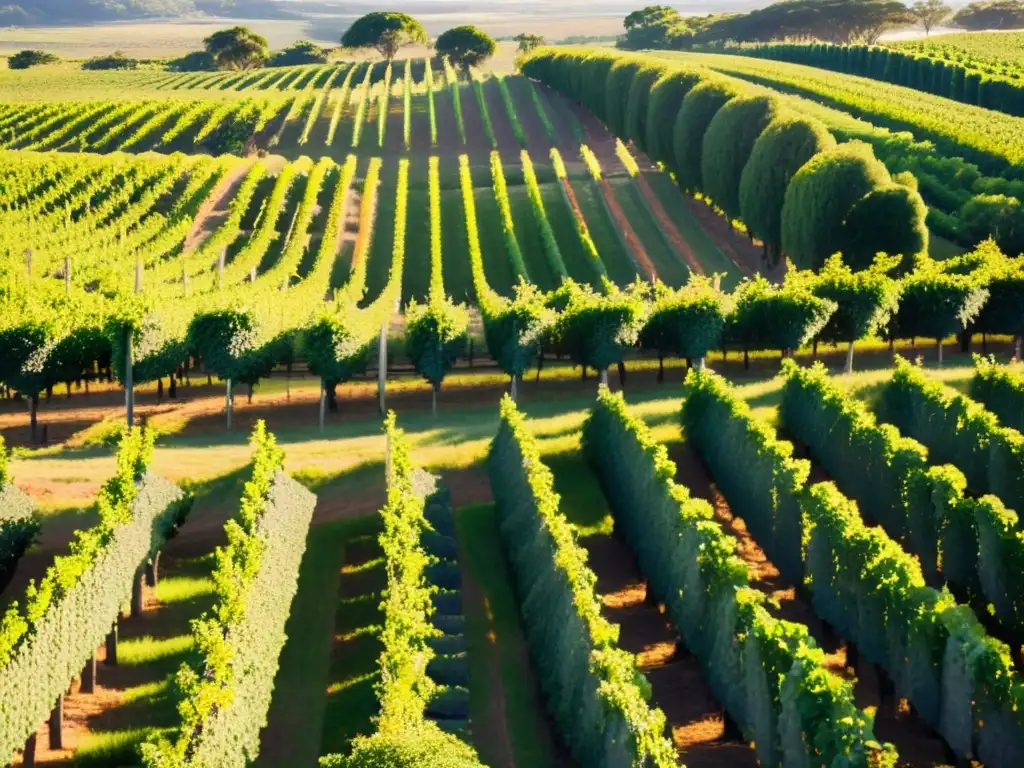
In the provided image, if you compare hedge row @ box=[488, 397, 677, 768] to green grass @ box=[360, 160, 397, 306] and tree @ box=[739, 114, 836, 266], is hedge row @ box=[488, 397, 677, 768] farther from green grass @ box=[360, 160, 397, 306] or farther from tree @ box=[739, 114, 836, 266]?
tree @ box=[739, 114, 836, 266]

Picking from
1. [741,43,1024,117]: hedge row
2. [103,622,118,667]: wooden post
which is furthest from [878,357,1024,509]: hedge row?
[741,43,1024,117]: hedge row

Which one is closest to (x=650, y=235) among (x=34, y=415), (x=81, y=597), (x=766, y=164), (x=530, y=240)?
(x=530, y=240)

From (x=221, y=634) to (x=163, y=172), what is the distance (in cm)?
6200

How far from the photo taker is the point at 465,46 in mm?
140000

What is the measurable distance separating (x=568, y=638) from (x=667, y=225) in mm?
54297

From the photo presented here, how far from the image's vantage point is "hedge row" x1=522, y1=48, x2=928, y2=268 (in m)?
53.2

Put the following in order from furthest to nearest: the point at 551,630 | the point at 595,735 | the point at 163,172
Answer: the point at 163,172 < the point at 551,630 < the point at 595,735

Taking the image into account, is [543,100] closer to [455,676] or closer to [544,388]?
[544,388]

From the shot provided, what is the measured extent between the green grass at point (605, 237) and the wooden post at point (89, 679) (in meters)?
43.0

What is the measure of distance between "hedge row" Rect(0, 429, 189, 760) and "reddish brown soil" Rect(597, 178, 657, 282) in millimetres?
38732

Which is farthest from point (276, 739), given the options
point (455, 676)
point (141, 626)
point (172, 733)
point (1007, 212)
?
point (1007, 212)

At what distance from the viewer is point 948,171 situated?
66.1 m

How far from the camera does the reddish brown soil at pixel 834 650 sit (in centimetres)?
2295

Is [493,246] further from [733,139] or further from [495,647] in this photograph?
[495,647]
